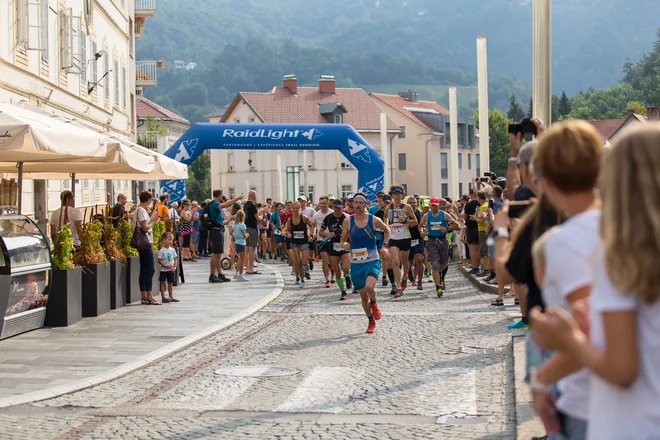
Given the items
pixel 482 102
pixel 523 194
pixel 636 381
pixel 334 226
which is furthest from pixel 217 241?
pixel 636 381

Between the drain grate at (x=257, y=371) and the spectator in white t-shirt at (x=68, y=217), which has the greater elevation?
the spectator in white t-shirt at (x=68, y=217)

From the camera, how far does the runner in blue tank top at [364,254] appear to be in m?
12.5

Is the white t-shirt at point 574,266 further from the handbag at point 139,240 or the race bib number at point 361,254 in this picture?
the handbag at point 139,240

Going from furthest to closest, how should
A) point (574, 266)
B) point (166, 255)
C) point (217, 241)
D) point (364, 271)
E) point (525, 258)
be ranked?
point (217, 241), point (166, 255), point (364, 271), point (525, 258), point (574, 266)

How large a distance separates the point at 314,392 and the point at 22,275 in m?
4.70

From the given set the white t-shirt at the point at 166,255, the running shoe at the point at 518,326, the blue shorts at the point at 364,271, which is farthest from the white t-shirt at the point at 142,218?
the running shoe at the point at 518,326

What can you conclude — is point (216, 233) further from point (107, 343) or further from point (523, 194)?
point (523, 194)

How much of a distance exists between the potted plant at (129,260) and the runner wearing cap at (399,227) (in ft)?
15.2

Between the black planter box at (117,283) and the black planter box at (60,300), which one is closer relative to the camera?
the black planter box at (60,300)

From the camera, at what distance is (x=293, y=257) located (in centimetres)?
2045

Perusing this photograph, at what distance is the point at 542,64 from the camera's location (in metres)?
11.4

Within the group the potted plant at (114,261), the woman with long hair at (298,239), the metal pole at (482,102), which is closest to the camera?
the potted plant at (114,261)

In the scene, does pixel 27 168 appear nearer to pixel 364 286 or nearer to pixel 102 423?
pixel 364 286

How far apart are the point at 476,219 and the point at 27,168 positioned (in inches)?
339
